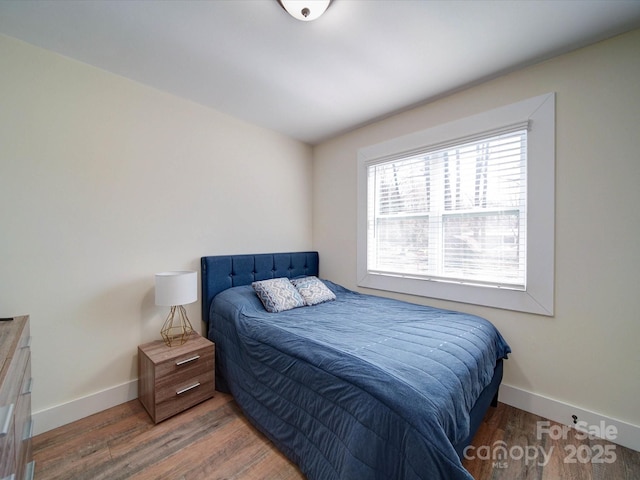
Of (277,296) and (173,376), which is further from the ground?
(277,296)

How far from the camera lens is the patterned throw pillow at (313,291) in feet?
8.20

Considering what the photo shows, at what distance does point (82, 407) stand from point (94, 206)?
1.45 metres

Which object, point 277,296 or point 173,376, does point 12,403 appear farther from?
point 277,296

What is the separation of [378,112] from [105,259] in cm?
273

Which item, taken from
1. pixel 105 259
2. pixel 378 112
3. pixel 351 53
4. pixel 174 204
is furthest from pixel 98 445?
pixel 378 112

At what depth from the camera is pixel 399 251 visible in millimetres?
2623

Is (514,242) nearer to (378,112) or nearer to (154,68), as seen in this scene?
(378,112)

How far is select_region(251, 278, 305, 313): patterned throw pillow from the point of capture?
2.26m

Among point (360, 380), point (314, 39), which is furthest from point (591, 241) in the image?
point (314, 39)

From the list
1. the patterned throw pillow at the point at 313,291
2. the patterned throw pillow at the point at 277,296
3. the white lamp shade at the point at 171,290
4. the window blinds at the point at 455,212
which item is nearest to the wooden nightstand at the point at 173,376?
the white lamp shade at the point at 171,290

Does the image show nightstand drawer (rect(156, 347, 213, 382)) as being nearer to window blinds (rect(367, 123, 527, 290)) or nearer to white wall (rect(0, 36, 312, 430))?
white wall (rect(0, 36, 312, 430))

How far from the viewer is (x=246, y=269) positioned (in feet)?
8.73

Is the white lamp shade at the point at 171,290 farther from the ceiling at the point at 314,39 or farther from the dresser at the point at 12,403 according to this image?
the ceiling at the point at 314,39

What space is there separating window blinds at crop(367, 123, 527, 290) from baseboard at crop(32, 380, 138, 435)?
8.02 ft
